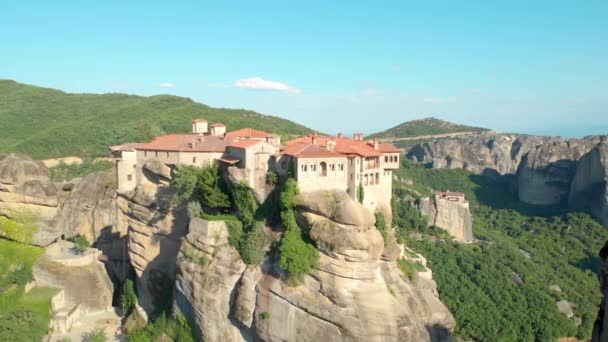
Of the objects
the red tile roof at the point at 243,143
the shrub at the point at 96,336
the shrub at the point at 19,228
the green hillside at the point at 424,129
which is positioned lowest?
the shrub at the point at 96,336

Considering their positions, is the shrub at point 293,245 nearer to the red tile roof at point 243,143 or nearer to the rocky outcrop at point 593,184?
the red tile roof at point 243,143

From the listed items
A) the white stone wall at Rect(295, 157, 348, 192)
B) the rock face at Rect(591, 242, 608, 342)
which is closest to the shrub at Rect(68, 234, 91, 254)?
the white stone wall at Rect(295, 157, 348, 192)

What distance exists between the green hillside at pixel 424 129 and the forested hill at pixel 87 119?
5158 cm

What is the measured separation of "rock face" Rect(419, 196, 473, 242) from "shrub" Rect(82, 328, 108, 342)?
3912 centimetres

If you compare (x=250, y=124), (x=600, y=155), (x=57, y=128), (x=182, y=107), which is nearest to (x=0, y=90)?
(x=57, y=128)

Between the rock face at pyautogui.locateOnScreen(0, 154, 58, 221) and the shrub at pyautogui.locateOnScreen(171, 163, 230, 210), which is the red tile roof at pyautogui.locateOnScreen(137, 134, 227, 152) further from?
the rock face at pyautogui.locateOnScreen(0, 154, 58, 221)

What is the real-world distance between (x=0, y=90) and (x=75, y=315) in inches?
3654

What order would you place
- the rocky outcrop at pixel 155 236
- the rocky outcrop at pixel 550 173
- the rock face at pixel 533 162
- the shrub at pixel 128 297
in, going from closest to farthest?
the rocky outcrop at pixel 155 236 < the shrub at pixel 128 297 < the rock face at pixel 533 162 < the rocky outcrop at pixel 550 173

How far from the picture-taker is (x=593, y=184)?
72500 millimetres

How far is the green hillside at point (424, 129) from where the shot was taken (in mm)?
146625

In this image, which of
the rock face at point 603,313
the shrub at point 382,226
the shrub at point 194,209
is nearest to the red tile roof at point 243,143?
the shrub at point 194,209

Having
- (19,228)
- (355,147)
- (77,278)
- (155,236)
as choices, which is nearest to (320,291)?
(355,147)

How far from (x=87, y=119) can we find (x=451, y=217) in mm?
65309

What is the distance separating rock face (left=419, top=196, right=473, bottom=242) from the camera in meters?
62.2
